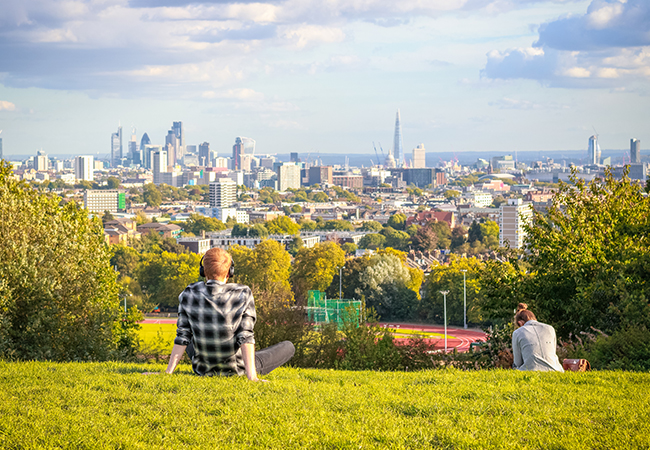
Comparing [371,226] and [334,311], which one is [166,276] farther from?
[371,226]

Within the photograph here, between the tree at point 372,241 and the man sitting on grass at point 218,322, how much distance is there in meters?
88.9

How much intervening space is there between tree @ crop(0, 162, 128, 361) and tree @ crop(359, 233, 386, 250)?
83.7 m

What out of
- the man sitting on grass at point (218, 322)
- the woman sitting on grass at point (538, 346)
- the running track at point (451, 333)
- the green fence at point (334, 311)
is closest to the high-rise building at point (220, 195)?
the running track at point (451, 333)

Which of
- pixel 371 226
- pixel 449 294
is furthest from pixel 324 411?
pixel 371 226

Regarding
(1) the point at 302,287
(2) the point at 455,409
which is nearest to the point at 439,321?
(1) the point at 302,287

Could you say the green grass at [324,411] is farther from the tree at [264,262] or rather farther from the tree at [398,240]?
the tree at [398,240]

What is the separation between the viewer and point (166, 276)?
51312mm

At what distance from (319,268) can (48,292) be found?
129 ft

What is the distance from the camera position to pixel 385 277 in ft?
146

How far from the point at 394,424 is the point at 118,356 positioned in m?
6.34

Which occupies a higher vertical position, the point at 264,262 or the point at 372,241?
the point at 264,262

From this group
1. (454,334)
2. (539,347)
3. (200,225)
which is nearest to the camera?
(539,347)

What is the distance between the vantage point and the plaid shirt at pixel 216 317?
4875 mm

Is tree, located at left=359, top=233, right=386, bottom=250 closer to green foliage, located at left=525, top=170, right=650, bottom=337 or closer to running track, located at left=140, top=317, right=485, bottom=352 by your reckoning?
running track, located at left=140, top=317, right=485, bottom=352
